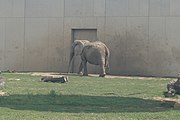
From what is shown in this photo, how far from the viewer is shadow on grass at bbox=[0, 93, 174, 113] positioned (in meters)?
12.4

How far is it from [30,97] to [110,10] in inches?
773

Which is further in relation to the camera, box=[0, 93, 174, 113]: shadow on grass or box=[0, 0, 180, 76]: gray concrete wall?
box=[0, 0, 180, 76]: gray concrete wall

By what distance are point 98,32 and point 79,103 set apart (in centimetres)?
2022

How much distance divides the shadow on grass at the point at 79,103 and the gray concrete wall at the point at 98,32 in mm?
17844

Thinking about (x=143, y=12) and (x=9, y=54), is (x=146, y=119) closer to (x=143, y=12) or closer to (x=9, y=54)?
(x=143, y=12)

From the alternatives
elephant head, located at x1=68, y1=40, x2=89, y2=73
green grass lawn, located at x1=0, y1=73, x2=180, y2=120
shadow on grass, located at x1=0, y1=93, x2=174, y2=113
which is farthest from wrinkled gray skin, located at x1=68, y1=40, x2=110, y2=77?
shadow on grass, located at x1=0, y1=93, x2=174, y2=113

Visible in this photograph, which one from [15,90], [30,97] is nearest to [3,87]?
[15,90]

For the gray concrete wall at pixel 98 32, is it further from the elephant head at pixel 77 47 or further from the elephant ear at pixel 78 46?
the elephant ear at pixel 78 46

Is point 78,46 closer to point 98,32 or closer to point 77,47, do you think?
point 77,47

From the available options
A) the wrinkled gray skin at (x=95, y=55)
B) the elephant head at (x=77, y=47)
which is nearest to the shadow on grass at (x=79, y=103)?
the wrinkled gray skin at (x=95, y=55)

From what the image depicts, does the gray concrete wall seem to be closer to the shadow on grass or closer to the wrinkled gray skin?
the wrinkled gray skin

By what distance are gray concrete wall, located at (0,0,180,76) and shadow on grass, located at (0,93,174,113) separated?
17844mm

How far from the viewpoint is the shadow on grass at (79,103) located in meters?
12.4

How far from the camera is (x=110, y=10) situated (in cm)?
3334
